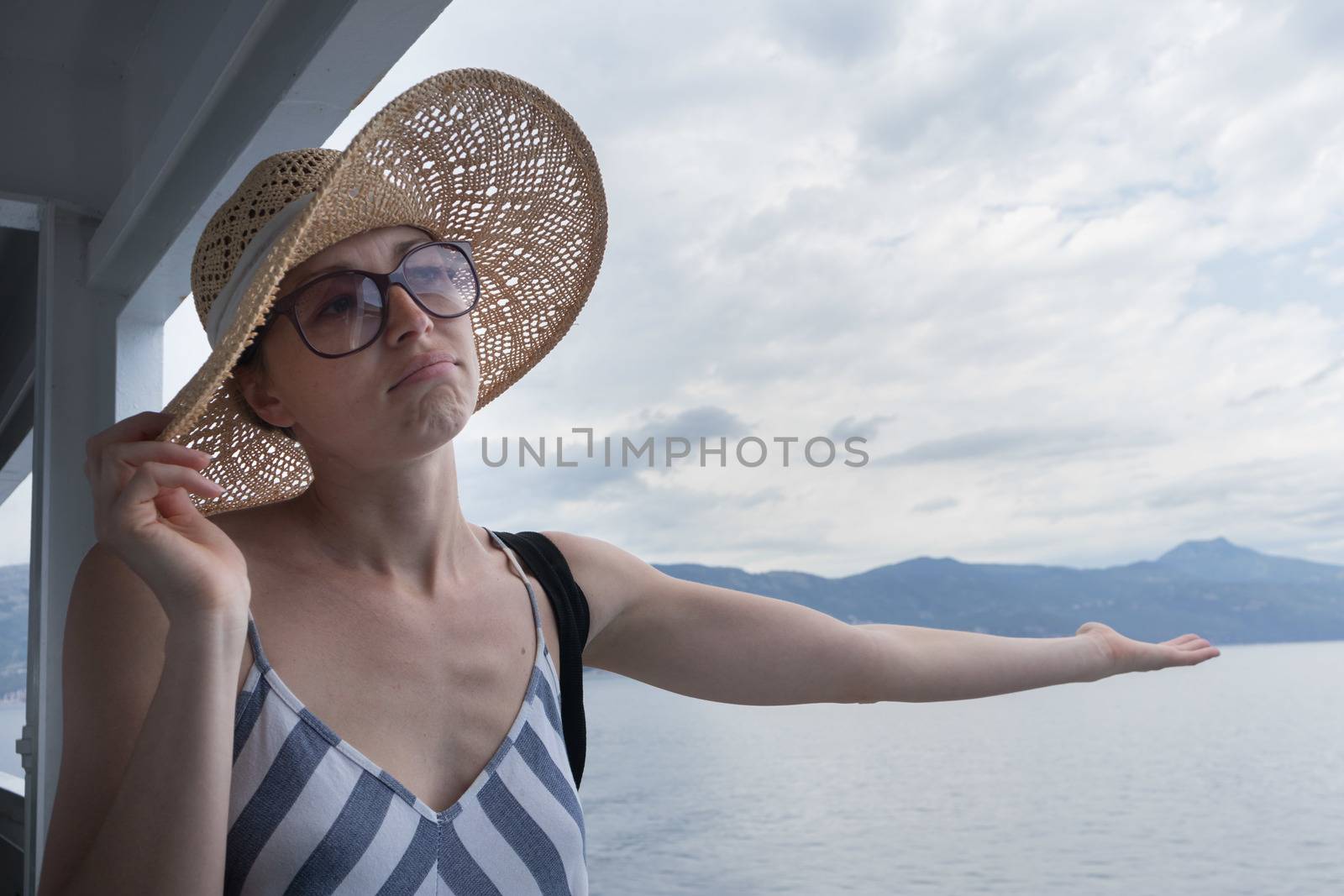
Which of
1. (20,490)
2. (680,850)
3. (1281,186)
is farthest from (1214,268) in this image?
(20,490)

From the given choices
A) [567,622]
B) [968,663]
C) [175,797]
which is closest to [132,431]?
[175,797]

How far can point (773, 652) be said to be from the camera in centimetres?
119

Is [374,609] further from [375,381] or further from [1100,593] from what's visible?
[1100,593]

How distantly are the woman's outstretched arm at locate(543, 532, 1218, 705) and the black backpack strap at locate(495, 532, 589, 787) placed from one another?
29 millimetres

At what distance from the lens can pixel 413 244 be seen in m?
1.05

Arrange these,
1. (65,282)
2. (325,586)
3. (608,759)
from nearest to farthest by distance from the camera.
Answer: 1. (325,586)
2. (65,282)
3. (608,759)

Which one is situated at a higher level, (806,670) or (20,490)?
(20,490)

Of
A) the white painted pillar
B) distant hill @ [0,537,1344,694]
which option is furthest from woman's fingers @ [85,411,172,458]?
distant hill @ [0,537,1344,694]

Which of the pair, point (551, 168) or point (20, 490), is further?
point (20, 490)

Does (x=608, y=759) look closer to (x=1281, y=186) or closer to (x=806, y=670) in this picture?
(x=806, y=670)

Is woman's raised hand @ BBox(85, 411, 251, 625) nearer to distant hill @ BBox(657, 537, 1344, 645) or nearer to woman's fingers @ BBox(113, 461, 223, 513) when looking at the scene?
woman's fingers @ BBox(113, 461, 223, 513)

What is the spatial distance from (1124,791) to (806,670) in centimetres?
4642

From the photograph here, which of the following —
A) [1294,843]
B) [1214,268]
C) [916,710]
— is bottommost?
[1294,843]

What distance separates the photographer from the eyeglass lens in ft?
3.06
